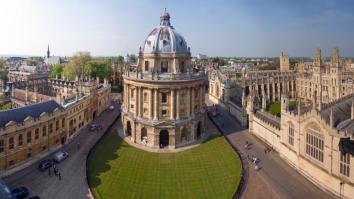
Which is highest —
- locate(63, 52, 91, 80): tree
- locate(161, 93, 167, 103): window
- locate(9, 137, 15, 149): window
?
locate(63, 52, 91, 80): tree

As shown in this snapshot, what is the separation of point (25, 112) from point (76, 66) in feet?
212

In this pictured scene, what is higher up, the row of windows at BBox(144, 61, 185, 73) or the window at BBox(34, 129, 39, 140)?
the row of windows at BBox(144, 61, 185, 73)

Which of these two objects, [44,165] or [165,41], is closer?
[44,165]

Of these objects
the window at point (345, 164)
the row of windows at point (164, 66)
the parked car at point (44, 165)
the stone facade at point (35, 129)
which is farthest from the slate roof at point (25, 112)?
the window at point (345, 164)

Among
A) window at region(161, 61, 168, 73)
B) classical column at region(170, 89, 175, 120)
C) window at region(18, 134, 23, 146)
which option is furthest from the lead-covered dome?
window at region(18, 134, 23, 146)

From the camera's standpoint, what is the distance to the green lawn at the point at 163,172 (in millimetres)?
34344

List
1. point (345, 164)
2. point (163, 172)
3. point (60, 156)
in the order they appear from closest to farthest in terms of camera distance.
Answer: point (345, 164), point (163, 172), point (60, 156)

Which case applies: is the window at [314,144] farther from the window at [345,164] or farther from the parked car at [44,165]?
the parked car at [44,165]

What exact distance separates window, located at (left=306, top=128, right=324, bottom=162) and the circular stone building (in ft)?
65.8

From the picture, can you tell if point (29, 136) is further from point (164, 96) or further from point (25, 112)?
point (164, 96)

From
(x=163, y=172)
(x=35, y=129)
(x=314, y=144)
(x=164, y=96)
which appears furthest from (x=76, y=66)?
(x=314, y=144)

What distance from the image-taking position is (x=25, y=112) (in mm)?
43281

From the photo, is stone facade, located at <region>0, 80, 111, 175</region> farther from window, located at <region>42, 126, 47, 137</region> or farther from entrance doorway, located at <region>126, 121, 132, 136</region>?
entrance doorway, located at <region>126, 121, 132, 136</region>

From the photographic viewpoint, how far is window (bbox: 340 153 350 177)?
3095 cm
